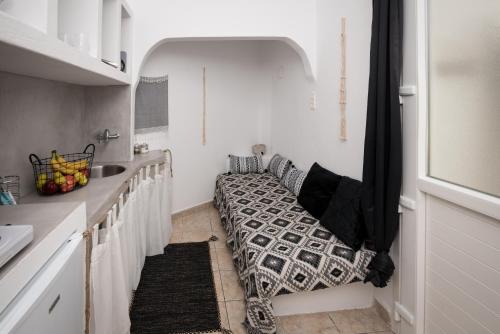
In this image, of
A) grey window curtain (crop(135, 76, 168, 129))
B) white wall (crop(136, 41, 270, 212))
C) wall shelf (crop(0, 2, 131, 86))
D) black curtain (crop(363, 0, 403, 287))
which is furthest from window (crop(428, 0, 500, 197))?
white wall (crop(136, 41, 270, 212))

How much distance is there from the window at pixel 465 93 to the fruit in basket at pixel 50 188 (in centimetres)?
208

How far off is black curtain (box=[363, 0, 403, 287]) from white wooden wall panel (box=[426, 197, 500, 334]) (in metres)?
0.23

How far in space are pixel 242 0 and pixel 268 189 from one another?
6.49 ft

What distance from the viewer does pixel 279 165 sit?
13.7ft

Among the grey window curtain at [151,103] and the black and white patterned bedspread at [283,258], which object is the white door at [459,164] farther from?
the grey window curtain at [151,103]

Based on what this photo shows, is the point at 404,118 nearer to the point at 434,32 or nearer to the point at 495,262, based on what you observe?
the point at 434,32

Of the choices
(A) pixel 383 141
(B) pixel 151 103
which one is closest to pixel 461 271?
(A) pixel 383 141

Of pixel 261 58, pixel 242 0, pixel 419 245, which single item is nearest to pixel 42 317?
pixel 419 245

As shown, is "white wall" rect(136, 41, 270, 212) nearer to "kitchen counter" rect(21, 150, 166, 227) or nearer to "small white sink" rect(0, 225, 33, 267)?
"kitchen counter" rect(21, 150, 166, 227)

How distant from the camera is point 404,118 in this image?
1.82 m

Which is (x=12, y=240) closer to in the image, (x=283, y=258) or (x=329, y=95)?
(x=283, y=258)

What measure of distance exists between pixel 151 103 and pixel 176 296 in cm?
231

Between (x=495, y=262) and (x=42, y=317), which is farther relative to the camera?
(x=495, y=262)

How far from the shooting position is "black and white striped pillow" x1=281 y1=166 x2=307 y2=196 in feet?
11.1
